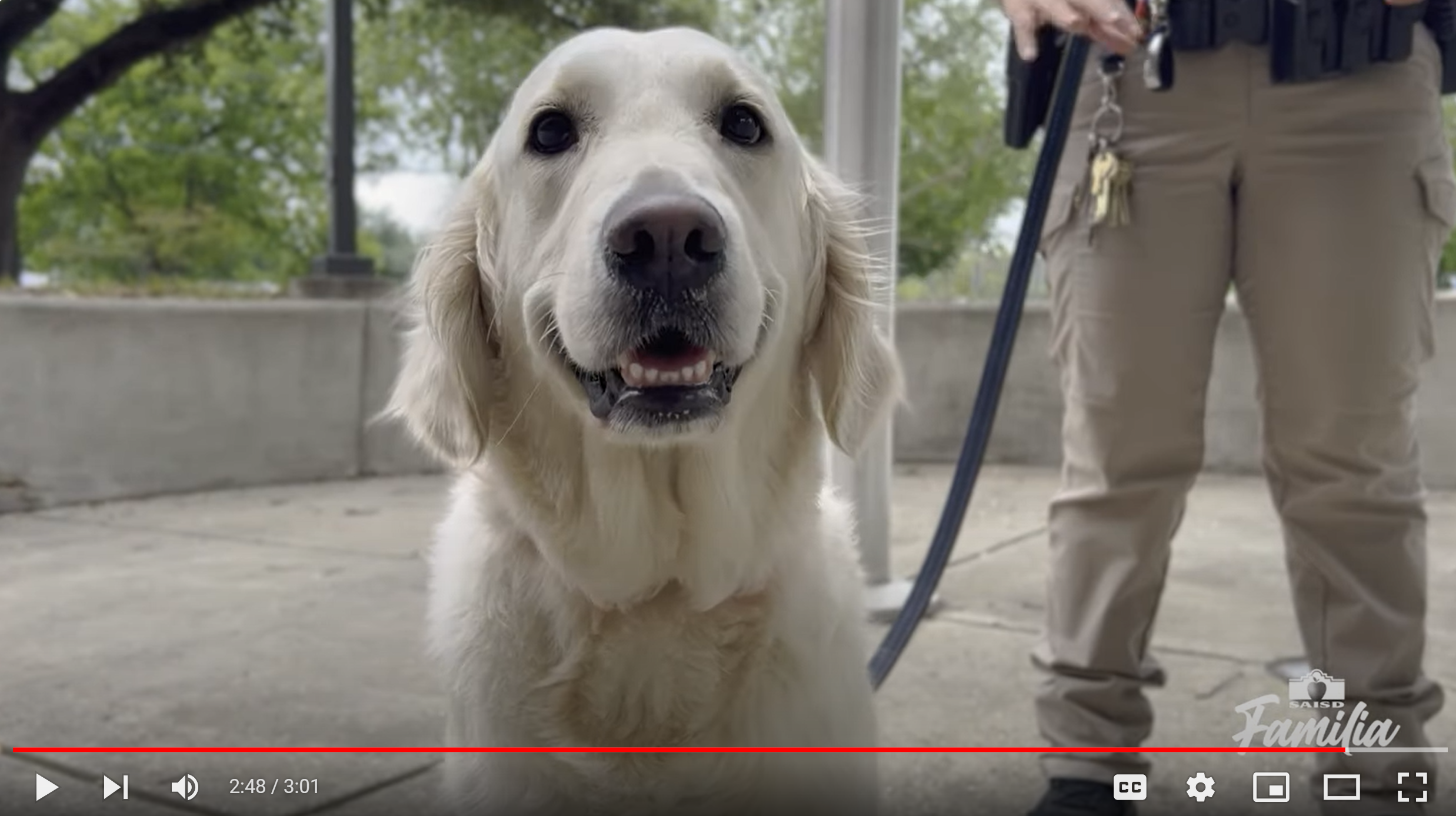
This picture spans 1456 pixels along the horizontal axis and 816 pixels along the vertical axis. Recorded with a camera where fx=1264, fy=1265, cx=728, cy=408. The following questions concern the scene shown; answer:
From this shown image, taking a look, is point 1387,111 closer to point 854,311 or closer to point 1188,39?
point 1188,39

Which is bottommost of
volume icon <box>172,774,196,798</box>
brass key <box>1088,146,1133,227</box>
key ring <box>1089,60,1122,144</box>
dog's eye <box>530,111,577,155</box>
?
volume icon <box>172,774,196,798</box>

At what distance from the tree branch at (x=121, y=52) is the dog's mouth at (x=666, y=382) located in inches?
401

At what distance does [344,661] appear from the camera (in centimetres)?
387

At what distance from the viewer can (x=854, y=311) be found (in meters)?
2.37

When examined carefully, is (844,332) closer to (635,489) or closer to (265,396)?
(635,489)

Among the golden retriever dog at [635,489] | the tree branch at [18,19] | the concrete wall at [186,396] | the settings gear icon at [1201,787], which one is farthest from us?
the tree branch at [18,19]

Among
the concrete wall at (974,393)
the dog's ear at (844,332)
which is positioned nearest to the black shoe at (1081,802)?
the dog's ear at (844,332)

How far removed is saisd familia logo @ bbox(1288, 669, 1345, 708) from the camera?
8.29ft

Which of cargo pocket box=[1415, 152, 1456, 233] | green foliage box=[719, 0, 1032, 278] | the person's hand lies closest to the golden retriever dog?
the person's hand

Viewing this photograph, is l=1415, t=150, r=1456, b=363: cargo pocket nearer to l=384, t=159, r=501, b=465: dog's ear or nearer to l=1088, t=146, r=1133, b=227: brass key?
l=1088, t=146, r=1133, b=227: brass key

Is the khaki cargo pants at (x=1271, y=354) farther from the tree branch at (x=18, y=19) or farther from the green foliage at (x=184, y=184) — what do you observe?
the green foliage at (x=184, y=184)

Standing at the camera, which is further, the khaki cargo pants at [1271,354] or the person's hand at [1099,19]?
the khaki cargo pants at [1271,354]

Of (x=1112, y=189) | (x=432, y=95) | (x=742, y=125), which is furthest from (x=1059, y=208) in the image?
(x=432, y=95)

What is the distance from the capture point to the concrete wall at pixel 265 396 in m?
6.60
